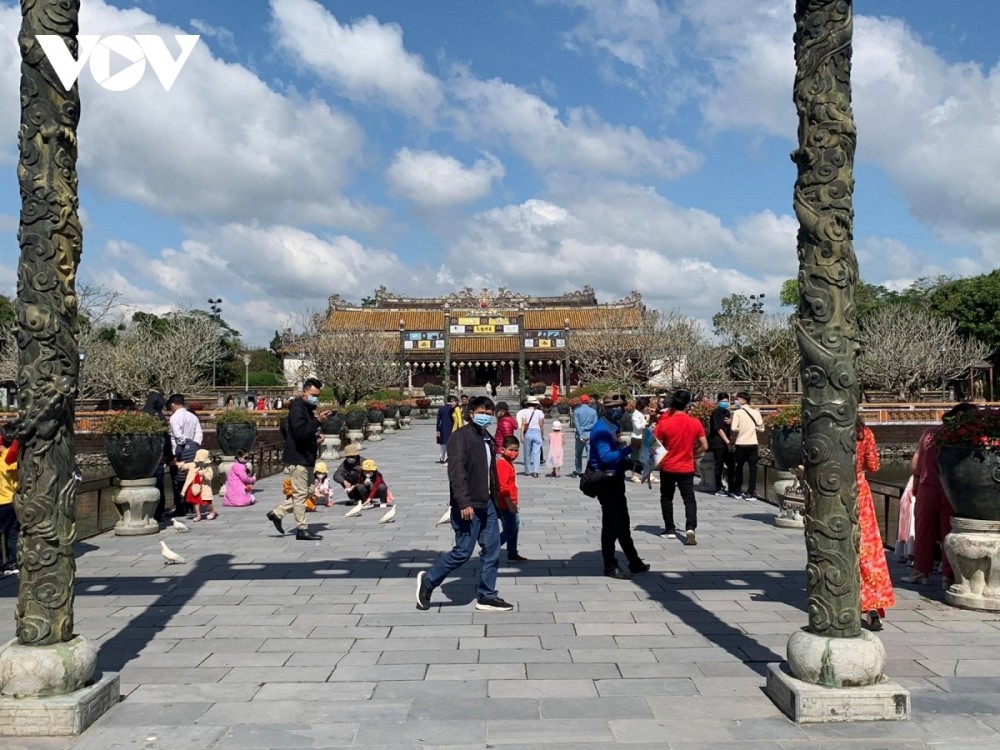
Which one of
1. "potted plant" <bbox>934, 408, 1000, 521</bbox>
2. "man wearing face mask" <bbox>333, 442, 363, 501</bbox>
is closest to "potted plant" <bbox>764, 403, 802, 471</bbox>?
"potted plant" <bbox>934, 408, 1000, 521</bbox>

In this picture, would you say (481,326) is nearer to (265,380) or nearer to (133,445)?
(265,380)

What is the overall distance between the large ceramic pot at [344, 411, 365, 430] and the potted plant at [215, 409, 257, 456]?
866cm

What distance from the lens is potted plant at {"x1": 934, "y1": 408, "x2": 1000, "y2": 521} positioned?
6.54 meters

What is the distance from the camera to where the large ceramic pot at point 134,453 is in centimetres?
1043

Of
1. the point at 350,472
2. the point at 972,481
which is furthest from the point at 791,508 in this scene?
the point at 350,472

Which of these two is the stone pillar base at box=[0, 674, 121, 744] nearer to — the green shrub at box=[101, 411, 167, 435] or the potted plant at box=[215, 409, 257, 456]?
the green shrub at box=[101, 411, 167, 435]

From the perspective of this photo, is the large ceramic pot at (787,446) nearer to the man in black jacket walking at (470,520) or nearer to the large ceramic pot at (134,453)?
the man in black jacket walking at (470,520)

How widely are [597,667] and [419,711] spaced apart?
1.27m

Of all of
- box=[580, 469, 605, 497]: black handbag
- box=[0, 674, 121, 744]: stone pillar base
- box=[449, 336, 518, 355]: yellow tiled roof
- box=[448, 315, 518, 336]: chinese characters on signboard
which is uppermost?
box=[448, 315, 518, 336]: chinese characters on signboard

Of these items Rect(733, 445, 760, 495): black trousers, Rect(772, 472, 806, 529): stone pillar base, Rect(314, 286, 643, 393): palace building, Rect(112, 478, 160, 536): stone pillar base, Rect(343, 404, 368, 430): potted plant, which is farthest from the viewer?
Rect(314, 286, 643, 393): palace building

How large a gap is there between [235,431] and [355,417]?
32.7 feet

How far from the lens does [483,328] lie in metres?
66.0

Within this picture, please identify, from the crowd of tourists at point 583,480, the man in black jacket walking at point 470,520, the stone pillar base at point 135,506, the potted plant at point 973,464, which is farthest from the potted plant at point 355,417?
the potted plant at point 973,464

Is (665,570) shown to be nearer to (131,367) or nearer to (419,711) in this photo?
(419,711)
